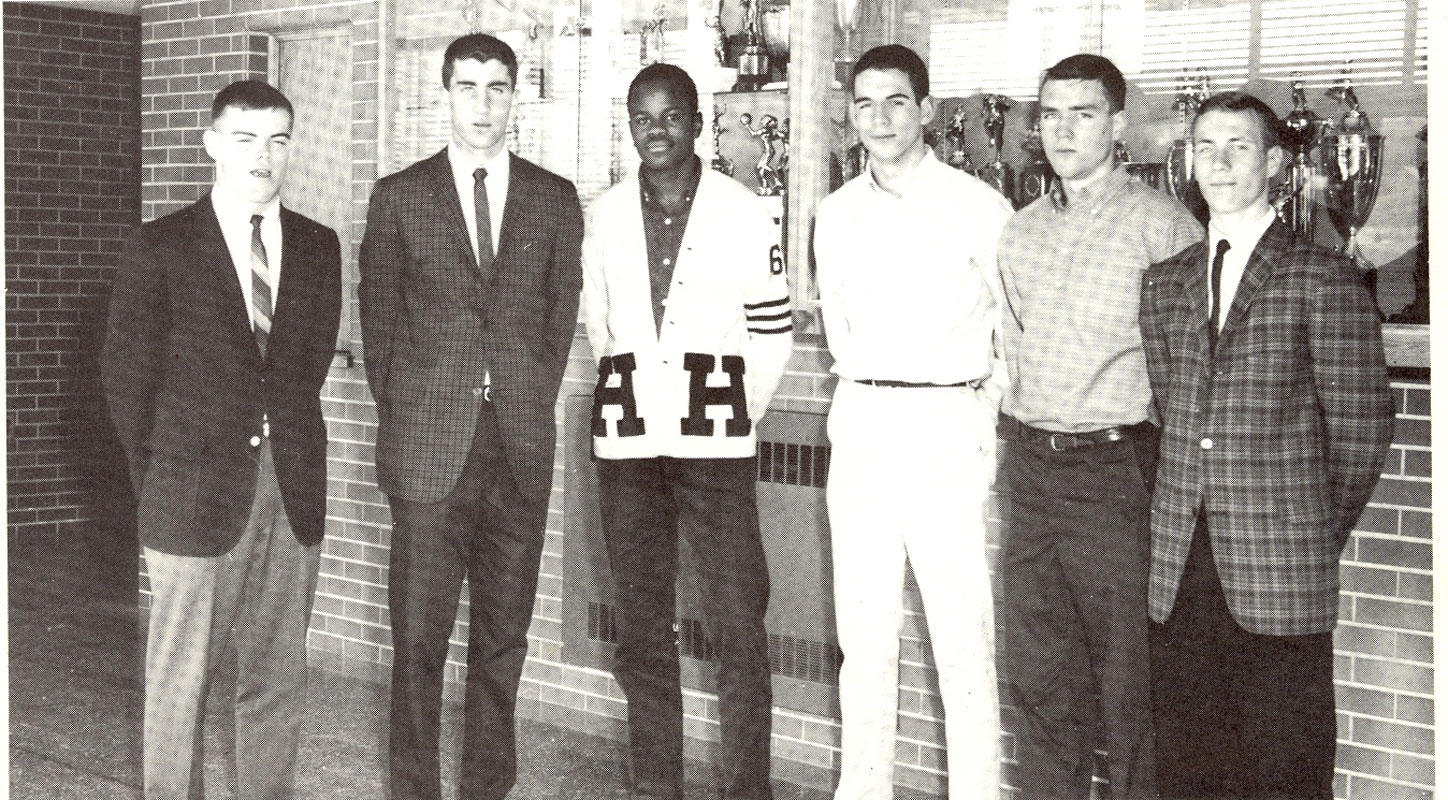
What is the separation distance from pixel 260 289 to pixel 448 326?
46 cm

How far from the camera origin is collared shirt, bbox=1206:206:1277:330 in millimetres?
3039

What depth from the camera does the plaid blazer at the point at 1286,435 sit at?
2.89 m

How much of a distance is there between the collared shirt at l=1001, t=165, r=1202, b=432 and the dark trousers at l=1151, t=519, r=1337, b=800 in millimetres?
426

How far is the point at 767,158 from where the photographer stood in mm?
4594

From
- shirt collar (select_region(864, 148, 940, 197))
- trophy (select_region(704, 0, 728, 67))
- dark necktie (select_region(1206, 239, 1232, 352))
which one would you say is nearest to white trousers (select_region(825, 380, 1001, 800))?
shirt collar (select_region(864, 148, 940, 197))

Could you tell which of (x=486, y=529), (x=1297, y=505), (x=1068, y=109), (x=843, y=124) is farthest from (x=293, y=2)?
(x=1297, y=505)

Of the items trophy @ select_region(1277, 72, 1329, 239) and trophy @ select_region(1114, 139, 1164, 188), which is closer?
trophy @ select_region(1277, 72, 1329, 239)

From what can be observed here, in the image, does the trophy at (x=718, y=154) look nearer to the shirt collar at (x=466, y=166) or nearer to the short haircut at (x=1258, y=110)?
the shirt collar at (x=466, y=166)

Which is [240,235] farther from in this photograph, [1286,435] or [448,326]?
[1286,435]

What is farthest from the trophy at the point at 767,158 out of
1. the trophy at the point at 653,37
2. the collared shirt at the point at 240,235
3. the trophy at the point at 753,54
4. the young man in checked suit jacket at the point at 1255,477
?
the young man in checked suit jacket at the point at 1255,477

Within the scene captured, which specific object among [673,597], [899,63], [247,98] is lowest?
[673,597]

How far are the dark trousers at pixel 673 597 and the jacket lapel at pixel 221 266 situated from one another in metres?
0.97

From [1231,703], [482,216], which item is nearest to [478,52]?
[482,216]

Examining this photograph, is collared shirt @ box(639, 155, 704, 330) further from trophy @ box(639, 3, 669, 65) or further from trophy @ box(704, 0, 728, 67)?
trophy @ box(639, 3, 669, 65)
